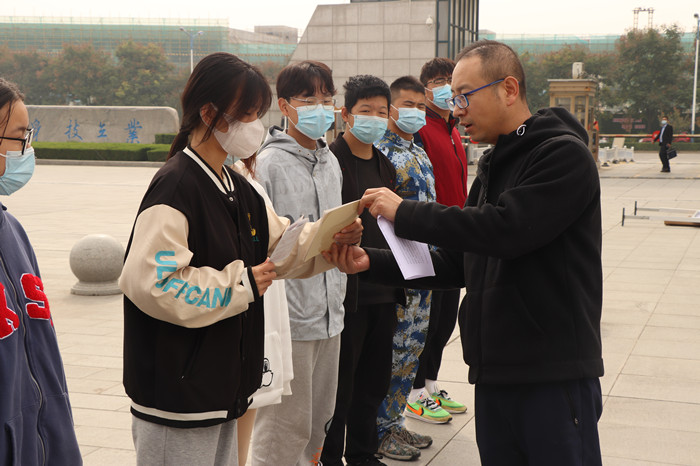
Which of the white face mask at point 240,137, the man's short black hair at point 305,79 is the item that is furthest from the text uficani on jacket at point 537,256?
the man's short black hair at point 305,79

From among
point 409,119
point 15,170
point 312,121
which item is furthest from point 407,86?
point 15,170

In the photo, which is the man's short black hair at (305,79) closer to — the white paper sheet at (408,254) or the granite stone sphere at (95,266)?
the white paper sheet at (408,254)

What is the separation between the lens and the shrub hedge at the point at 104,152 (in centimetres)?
2766

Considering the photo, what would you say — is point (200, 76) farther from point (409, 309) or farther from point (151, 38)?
point (151, 38)

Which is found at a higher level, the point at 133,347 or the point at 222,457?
the point at 133,347

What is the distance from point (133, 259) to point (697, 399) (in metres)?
4.21

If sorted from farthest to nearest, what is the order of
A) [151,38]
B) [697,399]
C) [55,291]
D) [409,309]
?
[151,38] → [55,291] → [697,399] → [409,309]

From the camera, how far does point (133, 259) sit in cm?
220

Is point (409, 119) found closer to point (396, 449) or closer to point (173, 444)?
point (396, 449)

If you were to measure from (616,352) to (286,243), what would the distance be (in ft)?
14.8

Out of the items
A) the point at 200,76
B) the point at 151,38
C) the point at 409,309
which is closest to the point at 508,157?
the point at 200,76

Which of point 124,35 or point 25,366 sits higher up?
point 124,35

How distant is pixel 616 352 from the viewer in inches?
243

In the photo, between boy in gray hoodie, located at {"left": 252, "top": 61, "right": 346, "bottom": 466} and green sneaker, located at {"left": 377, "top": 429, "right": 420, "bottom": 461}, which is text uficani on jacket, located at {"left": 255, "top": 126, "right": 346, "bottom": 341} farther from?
green sneaker, located at {"left": 377, "top": 429, "right": 420, "bottom": 461}
